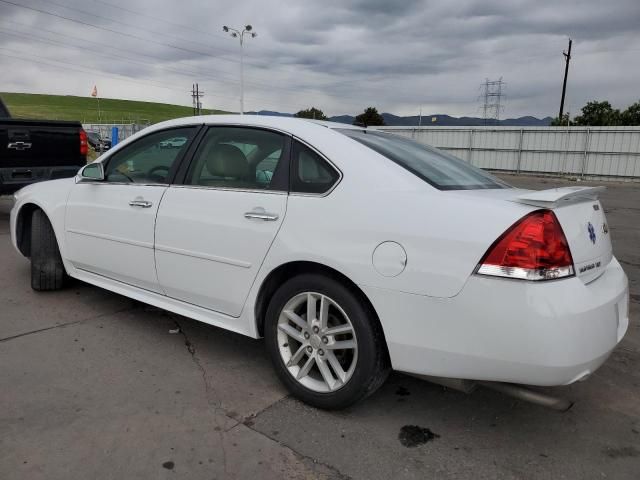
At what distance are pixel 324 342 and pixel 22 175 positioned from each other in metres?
6.43

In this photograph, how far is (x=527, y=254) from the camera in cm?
208

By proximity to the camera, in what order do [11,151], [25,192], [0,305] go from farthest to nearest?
[11,151], [25,192], [0,305]

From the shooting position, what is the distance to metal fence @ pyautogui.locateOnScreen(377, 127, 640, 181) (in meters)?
22.9

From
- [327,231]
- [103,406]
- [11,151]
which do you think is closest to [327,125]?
[327,231]

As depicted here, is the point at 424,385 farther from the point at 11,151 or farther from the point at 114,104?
the point at 114,104

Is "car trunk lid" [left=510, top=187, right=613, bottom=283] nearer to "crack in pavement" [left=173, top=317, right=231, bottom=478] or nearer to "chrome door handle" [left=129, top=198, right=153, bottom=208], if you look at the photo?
"crack in pavement" [left=173, top=317, right=231, bottom=478]

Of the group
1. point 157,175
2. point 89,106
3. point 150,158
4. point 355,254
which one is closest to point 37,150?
point 150,158

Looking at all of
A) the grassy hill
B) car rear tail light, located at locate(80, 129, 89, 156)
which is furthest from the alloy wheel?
the grassy hill

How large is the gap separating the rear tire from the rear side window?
258cm

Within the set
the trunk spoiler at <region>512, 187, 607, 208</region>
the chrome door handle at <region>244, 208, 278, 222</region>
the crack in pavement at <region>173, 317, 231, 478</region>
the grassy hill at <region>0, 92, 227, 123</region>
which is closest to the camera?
the trunk spoiler at <region>512, 187, 607, 208</region>

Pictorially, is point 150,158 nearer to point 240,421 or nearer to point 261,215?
point 261,215

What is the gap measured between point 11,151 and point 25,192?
3.19 meters

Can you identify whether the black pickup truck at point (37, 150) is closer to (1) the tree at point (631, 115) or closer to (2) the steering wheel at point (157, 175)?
(2) the steering wheel at point (157, 175)

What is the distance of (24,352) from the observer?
130 inches
